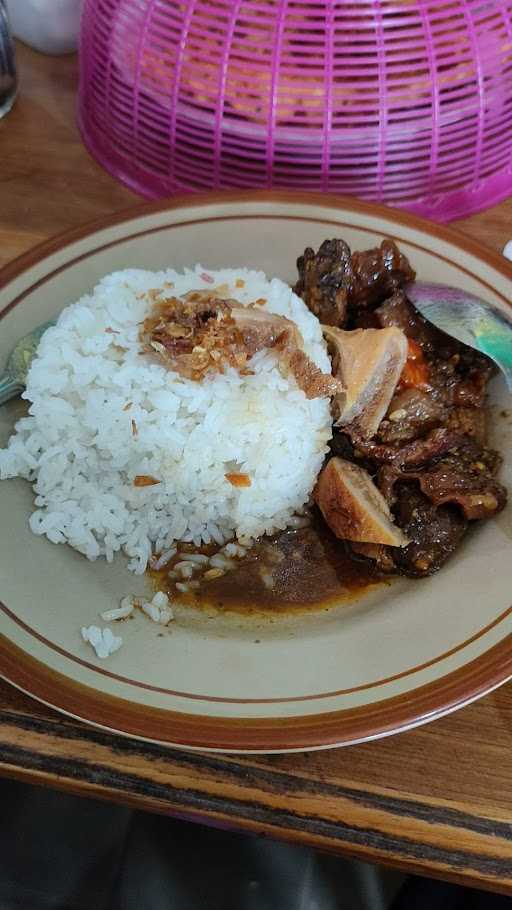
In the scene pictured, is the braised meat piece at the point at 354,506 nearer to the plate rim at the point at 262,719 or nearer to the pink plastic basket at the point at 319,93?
the plate rim at the point at 262,719

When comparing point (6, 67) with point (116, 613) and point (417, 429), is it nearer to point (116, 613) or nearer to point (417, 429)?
point (417, 429)

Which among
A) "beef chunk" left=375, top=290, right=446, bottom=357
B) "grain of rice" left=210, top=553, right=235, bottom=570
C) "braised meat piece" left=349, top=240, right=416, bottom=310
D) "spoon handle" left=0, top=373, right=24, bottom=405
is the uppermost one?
"braised meat piece" left=349, top=240, right=416, bottom=310

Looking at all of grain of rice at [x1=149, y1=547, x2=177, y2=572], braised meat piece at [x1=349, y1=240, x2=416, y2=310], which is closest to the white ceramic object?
braised meat piece at [x1=349, y1=240, x2=416, y2=310]

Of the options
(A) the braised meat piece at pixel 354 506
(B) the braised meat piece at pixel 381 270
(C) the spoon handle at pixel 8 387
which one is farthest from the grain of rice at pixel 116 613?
(B) the braised meat piece at pixel 381 270

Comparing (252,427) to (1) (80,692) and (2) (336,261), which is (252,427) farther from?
(1) (80,692)

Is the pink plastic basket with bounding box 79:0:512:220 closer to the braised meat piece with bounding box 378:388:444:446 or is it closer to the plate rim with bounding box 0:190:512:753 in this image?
the braised meat piece with bounding box 378:388:444:446

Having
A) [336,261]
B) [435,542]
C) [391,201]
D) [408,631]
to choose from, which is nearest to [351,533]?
[435,542]
